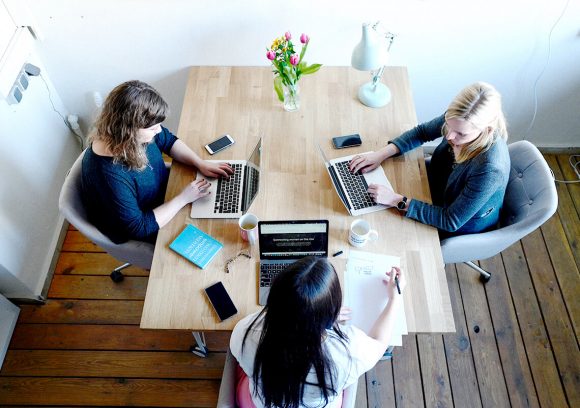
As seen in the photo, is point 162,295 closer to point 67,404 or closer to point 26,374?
point 67,404

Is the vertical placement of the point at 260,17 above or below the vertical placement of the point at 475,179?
above

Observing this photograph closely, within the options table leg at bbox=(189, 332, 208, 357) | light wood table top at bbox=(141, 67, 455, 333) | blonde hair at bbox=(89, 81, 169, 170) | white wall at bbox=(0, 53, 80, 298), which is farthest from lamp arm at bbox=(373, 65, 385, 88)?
white wall at bbox=(0, 53, 80, 298)

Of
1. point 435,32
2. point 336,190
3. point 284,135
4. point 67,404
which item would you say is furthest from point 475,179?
point 67,404

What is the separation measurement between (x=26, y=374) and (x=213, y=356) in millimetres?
927

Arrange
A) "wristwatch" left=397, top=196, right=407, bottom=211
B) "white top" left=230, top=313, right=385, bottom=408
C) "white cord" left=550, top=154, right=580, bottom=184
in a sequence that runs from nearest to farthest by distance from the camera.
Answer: "white top" left=230, top=313, right=385, bottom=408, "wristwatch" left=397, top=196, right=407, bottom=211, "white cord" left=550, top=154, right=580, bottom=184

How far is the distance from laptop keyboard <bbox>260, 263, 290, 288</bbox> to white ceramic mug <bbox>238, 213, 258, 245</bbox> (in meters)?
0.11

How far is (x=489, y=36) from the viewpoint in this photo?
230cm

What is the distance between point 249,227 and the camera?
1711mm

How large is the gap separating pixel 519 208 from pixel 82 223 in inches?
66.5

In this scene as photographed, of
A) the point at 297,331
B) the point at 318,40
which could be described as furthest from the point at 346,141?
the point at 297,331

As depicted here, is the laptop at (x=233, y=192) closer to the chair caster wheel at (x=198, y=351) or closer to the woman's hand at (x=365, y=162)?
the woman's hand at (x=365, y=162)

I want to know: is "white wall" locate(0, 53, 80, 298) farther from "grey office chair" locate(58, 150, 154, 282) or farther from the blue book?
the blue book

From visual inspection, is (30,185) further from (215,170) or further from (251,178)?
(251,178)

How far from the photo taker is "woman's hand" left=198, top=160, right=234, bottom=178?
1.89 m
